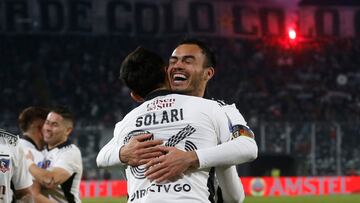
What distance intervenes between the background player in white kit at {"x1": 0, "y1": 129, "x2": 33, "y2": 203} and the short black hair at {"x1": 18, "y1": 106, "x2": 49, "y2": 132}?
1703mm

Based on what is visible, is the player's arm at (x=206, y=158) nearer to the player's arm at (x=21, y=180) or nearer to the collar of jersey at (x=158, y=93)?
the collar of jersey at (x=158, y=93)

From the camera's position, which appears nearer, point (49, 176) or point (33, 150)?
point (49, 176)

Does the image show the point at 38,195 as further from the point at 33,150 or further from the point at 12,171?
the point at 12,171

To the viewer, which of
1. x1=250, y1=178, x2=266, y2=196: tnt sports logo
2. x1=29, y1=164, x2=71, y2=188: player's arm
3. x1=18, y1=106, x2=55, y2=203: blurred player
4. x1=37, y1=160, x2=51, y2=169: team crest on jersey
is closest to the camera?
x1=29, y1=164, x2=71, y2=188: player's arm

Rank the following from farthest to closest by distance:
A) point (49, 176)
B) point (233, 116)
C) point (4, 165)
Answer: point (49, 176), point (4, 165), point (233, 116)

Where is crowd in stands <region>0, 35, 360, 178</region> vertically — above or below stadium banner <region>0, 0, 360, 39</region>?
below

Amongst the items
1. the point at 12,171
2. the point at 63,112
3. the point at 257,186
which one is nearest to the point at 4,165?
the point at 12,171

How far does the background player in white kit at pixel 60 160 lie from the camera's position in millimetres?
6250

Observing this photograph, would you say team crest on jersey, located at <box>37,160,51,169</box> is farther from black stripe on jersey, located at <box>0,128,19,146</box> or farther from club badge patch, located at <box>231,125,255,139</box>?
club badge patch, located at <box>231,125,255,139</box>

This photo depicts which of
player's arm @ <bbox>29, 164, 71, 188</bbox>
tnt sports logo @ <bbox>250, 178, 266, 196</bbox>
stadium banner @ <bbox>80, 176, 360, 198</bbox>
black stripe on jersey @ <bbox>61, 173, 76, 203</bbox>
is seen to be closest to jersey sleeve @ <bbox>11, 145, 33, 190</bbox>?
player's arm @ <bbox>29, 164, 71, 188</bbox>

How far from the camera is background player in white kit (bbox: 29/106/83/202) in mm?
6250

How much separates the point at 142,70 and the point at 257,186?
1945 cm

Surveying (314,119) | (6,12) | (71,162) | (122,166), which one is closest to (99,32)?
(6,12)

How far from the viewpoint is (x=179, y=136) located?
11.7 feet
